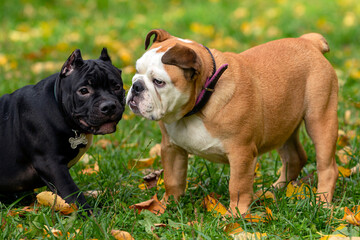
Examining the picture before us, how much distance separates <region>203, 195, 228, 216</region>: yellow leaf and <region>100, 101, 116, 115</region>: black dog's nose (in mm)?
921

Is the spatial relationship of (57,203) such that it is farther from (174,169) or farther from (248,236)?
(248,236)

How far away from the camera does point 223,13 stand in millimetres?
10102

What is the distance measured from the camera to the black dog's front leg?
11.2 feet

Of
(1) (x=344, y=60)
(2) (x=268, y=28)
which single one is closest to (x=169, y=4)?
(2) (x=268, y=28)

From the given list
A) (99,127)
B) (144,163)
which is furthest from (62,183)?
(144,163)

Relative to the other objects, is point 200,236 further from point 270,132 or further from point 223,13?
point 223,13

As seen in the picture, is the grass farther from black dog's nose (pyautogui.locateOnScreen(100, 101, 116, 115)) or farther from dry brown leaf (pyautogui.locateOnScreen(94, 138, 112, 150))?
black dog's nose (pyautogui.locateOnScreen(100, 101, 116, 115))

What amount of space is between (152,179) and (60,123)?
3.32 ft

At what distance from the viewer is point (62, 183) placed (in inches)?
135

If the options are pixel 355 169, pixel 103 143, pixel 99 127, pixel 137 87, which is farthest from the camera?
pixel 103 143

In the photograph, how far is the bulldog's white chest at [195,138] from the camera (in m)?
3.30

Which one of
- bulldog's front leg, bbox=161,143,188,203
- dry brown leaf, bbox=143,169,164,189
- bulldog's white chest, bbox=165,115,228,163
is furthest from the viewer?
dry brown leaf, bbox=143,169,164,189

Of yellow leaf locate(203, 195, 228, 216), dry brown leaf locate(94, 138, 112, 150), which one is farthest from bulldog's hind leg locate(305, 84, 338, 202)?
dry brown leaf locate(94, 138, 112, 150)

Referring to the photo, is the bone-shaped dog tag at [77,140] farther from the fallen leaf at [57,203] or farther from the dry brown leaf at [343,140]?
the dry brown leaf at [343,140]
